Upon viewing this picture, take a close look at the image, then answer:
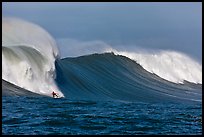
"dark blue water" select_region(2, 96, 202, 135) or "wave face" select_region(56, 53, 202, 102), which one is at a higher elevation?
"wave face" select_region(56, 53, 202, 102)

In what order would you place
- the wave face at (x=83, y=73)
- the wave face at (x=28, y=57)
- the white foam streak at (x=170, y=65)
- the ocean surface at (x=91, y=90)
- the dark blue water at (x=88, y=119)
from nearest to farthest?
the dark blue water at (x=88, y=119)
the ocean surface at (x=91, y=90)
the wave face at (x=28, y=57)
the wave face at (x=83, y=73)
the white foam streak at (x=170, y=65)

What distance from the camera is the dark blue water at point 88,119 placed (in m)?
9.53

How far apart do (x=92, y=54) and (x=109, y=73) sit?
3.96 m

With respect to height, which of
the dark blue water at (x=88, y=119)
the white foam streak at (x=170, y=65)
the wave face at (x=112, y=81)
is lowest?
the dark blue water at (x=88, y=119)

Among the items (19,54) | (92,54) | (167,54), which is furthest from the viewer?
(167,54)

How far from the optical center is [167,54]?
35.2 meters

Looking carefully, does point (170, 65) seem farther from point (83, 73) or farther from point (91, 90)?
point (91, 90)

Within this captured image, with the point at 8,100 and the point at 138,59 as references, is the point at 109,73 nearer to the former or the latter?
the point at 138,59

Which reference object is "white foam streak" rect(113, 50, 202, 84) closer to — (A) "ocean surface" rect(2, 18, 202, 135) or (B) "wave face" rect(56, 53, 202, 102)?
(A) "ocean surface" rect(2, 18, 202, 135)

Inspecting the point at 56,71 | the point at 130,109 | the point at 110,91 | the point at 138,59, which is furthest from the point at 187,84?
the point at 130,109

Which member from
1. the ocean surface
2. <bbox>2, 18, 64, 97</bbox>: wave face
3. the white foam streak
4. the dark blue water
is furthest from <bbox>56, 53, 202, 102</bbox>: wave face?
the dark blue water

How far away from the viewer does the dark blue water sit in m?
9.53

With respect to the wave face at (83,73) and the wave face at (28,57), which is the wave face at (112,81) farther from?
the wave face at (28,57)

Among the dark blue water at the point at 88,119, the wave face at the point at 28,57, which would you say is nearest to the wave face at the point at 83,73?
the wave face at the point at 28,57
